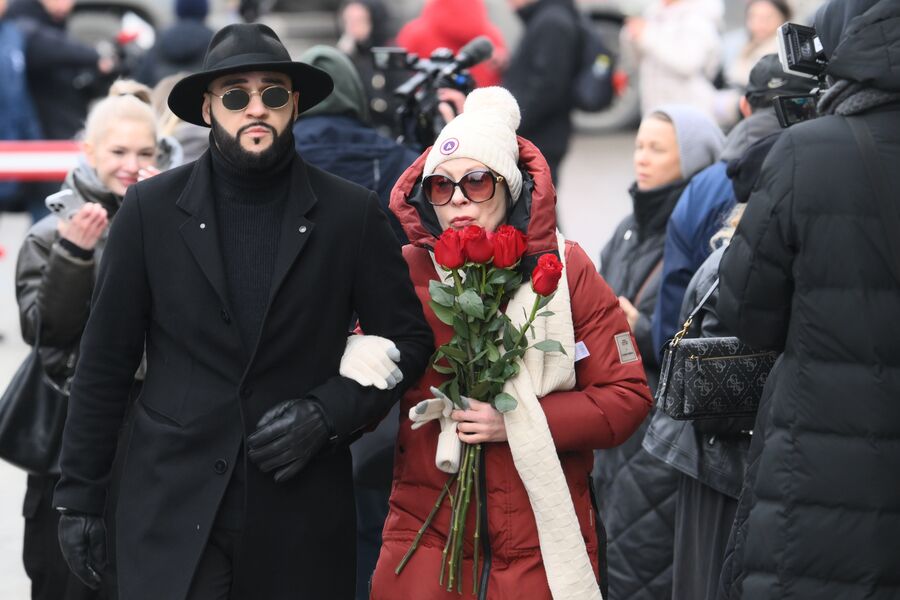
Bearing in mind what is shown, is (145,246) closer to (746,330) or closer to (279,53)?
(279,53)

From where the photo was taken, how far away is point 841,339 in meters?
3.59

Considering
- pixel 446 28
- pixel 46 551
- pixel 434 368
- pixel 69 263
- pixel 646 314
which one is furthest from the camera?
pixel 446 28

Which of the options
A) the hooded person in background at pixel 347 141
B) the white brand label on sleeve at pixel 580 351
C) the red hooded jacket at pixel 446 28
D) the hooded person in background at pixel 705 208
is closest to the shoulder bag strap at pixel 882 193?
the white brand label on sleeve at pixel 580 351

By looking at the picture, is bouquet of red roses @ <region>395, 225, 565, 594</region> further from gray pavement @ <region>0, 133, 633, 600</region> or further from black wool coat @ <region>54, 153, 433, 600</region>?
gray pavement @ <region>0, 133, 633, 600</region>

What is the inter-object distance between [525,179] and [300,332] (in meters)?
0.81

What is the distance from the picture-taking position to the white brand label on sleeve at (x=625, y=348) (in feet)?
13.8

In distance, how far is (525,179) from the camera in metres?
4.36

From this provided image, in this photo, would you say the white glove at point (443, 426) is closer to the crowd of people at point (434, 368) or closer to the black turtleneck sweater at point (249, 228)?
the crowd of people at point (434, 368)

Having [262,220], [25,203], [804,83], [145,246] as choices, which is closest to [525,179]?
[262,220]

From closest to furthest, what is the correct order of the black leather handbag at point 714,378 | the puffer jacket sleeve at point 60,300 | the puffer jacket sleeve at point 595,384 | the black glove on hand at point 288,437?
the black glove on hand at point 288,437
the puffer jacket sleeve at point 595,384
the black leather handbag at point 714,378
the puffer jacket sleeve at point 60,300

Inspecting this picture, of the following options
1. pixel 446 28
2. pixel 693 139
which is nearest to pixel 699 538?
pixel 693 139

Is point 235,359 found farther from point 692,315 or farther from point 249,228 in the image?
point 692,315

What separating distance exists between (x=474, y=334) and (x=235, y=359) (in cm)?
61

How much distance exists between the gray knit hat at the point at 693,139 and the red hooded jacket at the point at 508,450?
6.11 ft
